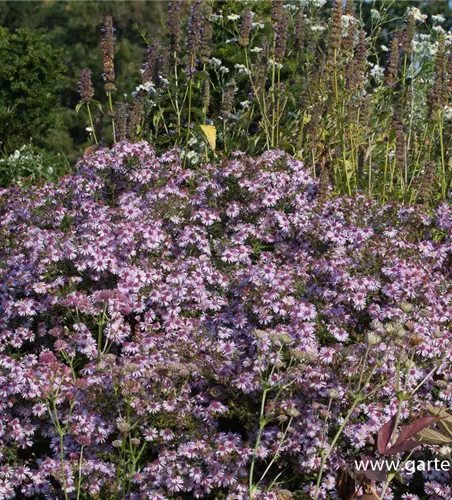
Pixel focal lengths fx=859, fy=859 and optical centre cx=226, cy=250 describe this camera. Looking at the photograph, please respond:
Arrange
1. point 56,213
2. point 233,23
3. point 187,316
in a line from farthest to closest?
point 233,23, point 56,213, point 187,316

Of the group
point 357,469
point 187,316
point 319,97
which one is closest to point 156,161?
point 187,316

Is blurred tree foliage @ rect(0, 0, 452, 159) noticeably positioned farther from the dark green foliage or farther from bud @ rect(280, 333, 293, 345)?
bud @ rect(280, 333, 293, 345)

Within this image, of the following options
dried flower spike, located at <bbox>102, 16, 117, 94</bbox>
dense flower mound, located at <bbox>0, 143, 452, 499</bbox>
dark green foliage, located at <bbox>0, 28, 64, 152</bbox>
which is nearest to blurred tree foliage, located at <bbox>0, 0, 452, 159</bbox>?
dark green foliage, located at <bbox>0, 28, 64, 152</bbox>

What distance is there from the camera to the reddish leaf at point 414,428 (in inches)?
91.9

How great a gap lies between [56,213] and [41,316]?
598 mm

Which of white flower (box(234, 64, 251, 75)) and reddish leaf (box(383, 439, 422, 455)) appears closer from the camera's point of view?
reddish leaf (box(383, 439, 422, 455))

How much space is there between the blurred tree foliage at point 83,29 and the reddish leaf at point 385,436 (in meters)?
14.6

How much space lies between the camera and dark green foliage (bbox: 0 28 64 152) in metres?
7.95

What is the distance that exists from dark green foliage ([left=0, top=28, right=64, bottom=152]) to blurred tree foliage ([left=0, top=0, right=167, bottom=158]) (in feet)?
26.8

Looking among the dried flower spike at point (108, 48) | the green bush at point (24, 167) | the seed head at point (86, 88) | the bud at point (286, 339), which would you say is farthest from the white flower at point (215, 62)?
the bud at point (286, 339)

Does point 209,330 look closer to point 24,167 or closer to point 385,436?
point 385,436

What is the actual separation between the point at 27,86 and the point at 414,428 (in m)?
6.56

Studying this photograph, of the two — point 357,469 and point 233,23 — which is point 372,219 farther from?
point 233,23

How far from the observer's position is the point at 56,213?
357cm
